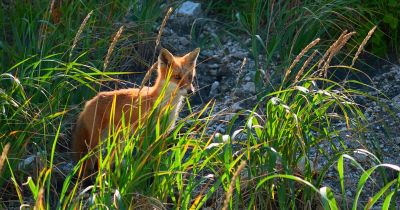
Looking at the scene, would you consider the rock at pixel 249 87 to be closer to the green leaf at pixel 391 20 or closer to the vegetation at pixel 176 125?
the vegetation at pixel 176 125

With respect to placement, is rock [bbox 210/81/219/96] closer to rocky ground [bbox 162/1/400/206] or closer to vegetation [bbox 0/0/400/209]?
rocky ground [bbox 162/1/400/206]

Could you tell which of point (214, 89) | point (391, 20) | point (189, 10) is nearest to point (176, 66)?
point (214, 89)

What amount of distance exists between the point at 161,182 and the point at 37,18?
278 cm

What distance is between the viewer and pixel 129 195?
431cm

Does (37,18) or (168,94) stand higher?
(37,18)

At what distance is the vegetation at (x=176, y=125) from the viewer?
432cm

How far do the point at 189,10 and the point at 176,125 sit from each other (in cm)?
344

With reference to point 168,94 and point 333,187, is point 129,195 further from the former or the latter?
point 168,94

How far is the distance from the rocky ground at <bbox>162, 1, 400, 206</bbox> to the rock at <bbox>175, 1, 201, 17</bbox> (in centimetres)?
1

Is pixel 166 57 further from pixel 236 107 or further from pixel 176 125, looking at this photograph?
pixel 176 125

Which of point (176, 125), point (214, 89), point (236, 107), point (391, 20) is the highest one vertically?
point (176, 125)

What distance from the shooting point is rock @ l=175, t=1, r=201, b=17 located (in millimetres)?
8344

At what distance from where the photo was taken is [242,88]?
7230 millimetres

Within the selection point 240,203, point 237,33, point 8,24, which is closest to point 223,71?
point 237,33
